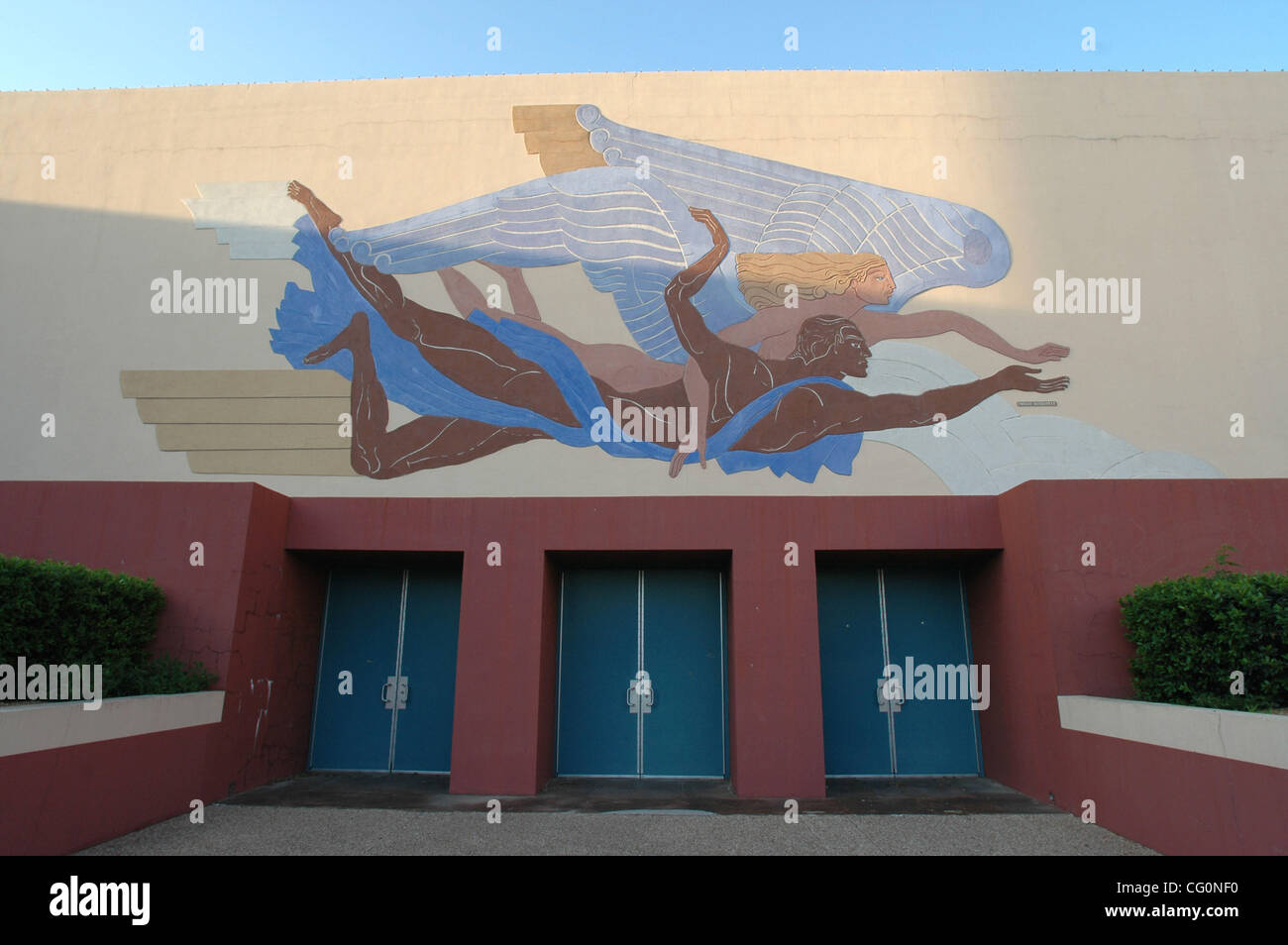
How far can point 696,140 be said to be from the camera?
11.9m

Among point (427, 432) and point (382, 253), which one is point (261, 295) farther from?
point (427, 432)

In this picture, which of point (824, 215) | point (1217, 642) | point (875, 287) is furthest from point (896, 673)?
point (824, 215)

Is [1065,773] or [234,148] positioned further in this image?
[234,148]

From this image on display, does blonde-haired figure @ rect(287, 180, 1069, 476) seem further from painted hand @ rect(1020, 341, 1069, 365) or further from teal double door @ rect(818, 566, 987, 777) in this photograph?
teal double door @ rect(818, 566, 987, 777)

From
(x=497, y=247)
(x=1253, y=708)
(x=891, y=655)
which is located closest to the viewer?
(x=1253, y=708)

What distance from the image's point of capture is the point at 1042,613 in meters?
8.44

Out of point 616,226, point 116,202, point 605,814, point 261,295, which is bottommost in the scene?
point 605,814

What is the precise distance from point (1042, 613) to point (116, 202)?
45.1 ft

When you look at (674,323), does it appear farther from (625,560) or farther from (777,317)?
(625,560)

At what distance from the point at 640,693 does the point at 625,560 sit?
1.72 metres

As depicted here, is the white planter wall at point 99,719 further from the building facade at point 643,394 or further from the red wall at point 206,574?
the building facade at point 643,394

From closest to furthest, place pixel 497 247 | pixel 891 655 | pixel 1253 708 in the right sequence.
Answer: pixel 1253 708, pixel 891 655, pixel 497 247

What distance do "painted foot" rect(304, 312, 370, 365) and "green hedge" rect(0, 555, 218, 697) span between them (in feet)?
12.7
